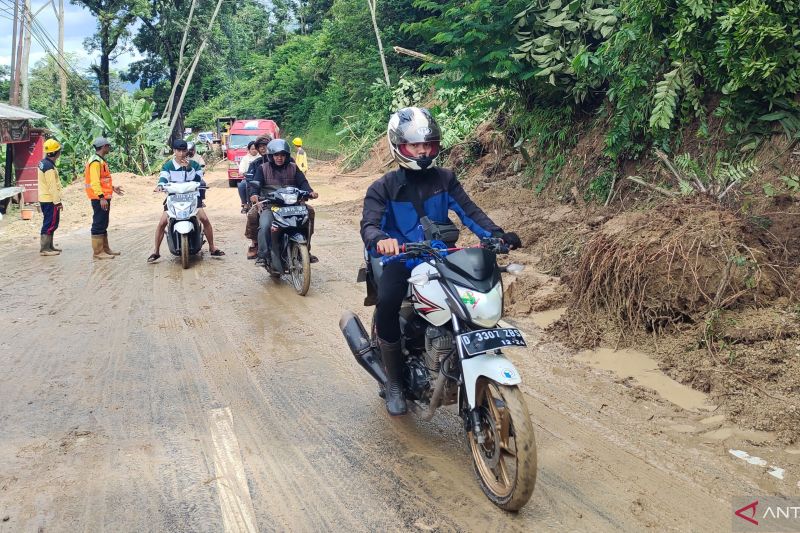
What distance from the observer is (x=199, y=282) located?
9531 millimetres

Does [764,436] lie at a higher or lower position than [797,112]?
lower

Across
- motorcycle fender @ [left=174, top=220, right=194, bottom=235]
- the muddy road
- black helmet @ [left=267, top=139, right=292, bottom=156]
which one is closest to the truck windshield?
motorcycle fender @ [left=174, top=220, right=194, bottom=235]

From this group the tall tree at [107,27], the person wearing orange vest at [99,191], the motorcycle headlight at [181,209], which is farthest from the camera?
the tall tree at [107,27]

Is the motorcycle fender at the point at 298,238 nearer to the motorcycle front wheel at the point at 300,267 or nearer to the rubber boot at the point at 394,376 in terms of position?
the motorcycle front wheel at the point at 300,267

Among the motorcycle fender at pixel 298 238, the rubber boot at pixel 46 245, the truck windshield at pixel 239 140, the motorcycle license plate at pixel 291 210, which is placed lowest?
the rubber boot at pixel 46 245

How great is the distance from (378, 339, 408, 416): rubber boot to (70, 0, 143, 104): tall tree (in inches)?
1470

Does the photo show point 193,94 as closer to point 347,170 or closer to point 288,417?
point 347,170

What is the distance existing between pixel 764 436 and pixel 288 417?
10.2 feet

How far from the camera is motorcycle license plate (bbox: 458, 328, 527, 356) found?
11.9 ft

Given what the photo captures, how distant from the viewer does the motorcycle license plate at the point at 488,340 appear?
3621 millimetres

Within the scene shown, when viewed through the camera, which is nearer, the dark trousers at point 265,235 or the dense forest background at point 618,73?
the dense forest background at point 618,73

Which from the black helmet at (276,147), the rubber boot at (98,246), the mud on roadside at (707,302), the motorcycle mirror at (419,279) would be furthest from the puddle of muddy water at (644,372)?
the rubber boot at (98,246)

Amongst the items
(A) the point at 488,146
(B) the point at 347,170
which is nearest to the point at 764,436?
(A) the point at 488,146

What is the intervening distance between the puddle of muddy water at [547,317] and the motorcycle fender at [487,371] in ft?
10.4
